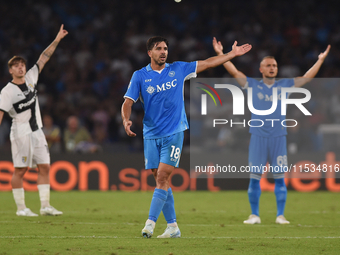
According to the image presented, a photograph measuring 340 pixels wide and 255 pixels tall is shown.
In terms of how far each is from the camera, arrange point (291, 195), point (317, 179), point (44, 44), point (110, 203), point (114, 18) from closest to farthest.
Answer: point (110, 203) < point (291, 195) < point (317, 179) < point (44, 44) < point (114, 18)

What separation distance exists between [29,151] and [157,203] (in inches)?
129

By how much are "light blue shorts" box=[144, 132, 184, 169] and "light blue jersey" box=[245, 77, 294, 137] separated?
84.0 inches

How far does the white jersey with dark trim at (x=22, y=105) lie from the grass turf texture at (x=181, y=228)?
1.44 m

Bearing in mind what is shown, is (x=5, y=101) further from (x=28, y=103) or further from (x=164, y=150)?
(x=164, y=150)

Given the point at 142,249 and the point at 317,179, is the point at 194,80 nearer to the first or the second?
the point at 317,179

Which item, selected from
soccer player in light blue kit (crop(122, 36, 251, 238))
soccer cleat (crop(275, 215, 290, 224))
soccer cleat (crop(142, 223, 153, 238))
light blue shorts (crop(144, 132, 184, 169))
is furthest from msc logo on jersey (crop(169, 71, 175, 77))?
soccer cleat (crop(275, 215, 290, 224))

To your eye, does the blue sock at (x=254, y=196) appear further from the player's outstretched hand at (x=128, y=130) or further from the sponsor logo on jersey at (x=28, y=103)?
the sponsor logo on jersey at (x=28, y=103)

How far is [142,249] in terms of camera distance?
4.75 m

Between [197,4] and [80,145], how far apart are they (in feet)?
28.3

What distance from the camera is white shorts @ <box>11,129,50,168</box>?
25.7 ft

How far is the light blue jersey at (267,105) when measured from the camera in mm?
7371

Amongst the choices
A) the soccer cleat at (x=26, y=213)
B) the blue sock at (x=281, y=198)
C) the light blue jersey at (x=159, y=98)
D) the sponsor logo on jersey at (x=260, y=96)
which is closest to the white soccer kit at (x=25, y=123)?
the soccer cleat at (x=26, y=213)

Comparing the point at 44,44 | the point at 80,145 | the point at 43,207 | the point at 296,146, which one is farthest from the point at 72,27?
the point at 43,207

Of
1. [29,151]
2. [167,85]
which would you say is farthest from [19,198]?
[167,85]
